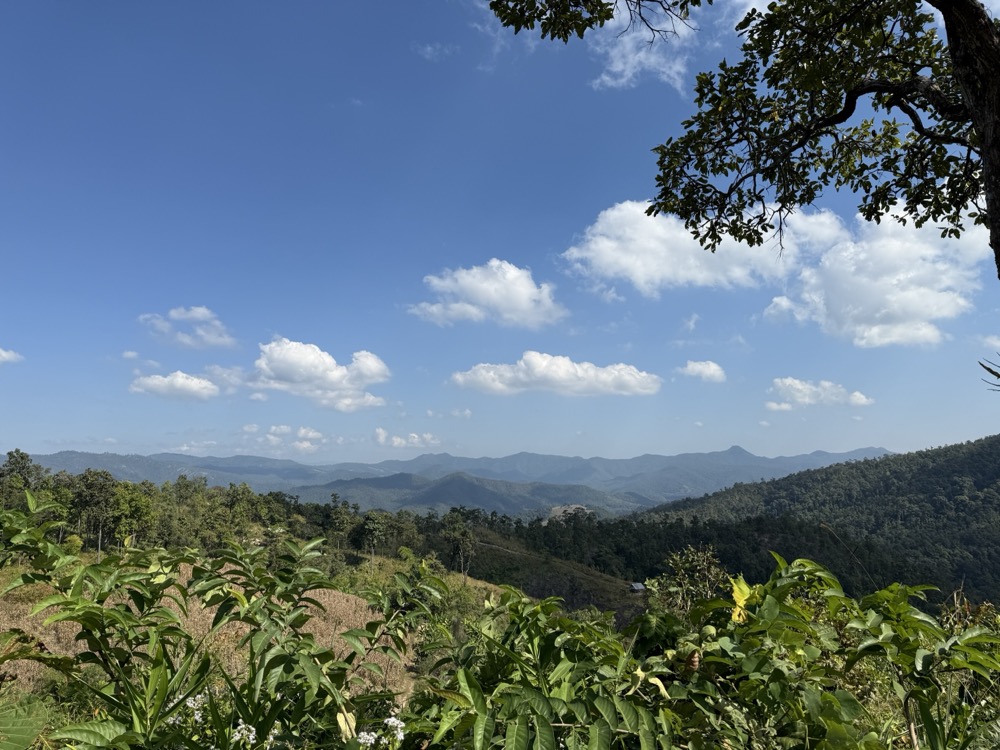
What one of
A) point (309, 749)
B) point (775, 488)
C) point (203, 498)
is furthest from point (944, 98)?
point (775, 488)

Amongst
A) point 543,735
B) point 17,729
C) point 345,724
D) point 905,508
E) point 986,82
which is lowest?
point 905,508

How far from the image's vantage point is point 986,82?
3.64m

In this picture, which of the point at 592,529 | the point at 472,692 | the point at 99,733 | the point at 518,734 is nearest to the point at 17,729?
the point at 99,733

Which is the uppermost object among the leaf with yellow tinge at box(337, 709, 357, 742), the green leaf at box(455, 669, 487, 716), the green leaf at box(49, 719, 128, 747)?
the green leaf at box(455, 669, 487, 716)

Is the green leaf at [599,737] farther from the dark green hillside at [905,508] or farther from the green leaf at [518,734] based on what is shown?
the dark green hillside at [905,508]

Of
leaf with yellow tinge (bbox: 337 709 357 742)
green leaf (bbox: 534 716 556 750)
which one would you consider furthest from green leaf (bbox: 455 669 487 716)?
leaf with yellow tinge (bbox: 337 709 357 742)

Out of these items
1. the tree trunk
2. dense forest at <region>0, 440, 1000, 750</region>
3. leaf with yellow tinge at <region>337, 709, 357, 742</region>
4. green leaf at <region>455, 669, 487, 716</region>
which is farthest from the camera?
the tree trunk

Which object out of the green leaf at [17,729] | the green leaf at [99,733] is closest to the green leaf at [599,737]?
the green leaf at [99,733]

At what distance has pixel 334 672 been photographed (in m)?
1.68

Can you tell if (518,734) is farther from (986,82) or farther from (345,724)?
(986,82)

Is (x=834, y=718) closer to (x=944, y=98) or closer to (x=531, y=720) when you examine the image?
(x=531, y=720)

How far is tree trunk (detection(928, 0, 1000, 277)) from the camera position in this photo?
11.7ft

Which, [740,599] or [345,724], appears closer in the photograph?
[345,724]

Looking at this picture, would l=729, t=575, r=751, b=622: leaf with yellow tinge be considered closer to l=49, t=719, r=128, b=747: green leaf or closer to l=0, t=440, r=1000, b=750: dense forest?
l=0, t=440, r=1000, b=750: dense forest
